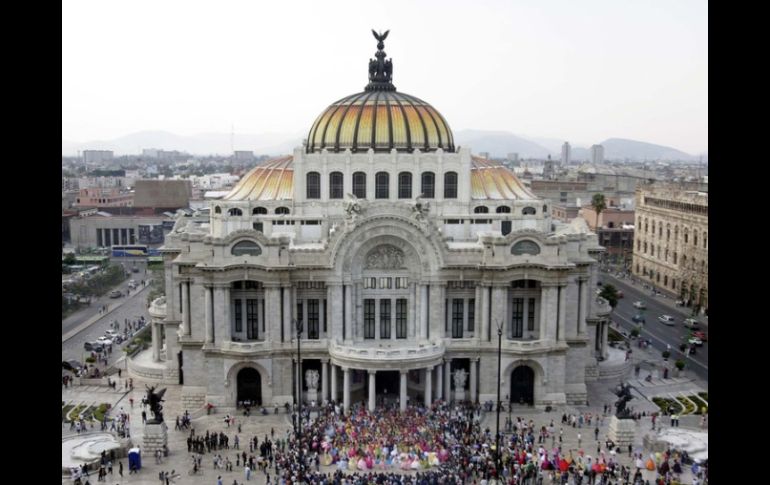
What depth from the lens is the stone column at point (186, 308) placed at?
203 feet

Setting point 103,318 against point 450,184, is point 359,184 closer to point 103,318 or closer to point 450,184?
point 450,184

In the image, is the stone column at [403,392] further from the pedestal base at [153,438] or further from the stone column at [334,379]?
the pedestal base at [153,438]

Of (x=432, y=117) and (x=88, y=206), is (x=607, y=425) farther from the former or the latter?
(x=88, y=206)

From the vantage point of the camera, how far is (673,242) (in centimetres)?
10488

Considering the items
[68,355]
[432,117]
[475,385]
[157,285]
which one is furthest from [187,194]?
[475,385]

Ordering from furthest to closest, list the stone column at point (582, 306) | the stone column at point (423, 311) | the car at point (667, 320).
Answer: the car at point (667, 320)
the stone column at point (582, 306)
the stone column at point (423, 311)

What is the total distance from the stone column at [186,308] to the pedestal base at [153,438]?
11.8 m

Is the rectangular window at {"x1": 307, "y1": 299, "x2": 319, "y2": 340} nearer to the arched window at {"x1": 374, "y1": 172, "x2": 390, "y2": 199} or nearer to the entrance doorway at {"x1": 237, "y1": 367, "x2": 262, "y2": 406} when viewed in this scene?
the entrance doorway at {"x1": 237, "y1": 367, "x2": 262, "y2": 406}

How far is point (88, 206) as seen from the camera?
167 m

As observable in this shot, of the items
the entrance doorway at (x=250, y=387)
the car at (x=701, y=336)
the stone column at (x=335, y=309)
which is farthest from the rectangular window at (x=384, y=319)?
the car at (x=701, y=336)
